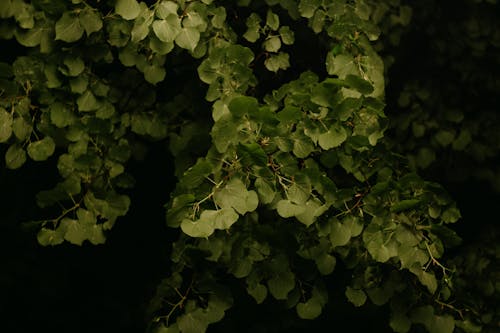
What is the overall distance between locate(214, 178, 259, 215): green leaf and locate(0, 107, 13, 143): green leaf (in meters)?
0.55

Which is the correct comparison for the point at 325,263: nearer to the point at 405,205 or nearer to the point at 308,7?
the point at 405,205

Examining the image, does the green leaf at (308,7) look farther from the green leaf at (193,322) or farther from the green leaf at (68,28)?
the green leaf at (193,322)

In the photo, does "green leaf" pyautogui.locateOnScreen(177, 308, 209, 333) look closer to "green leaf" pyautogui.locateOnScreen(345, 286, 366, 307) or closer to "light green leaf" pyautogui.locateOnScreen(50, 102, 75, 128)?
"green leaf" pyautogui.locateOnScreen(345, 286, 366, 307)

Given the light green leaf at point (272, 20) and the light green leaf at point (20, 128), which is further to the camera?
the light green leaf at point (272, 20)

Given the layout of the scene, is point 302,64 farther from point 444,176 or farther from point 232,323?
point 232,323

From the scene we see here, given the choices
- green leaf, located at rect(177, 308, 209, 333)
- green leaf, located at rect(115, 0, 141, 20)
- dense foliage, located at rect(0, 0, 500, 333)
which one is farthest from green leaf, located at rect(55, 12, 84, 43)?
green leaf, located at rect(177, 308, 209, 333)

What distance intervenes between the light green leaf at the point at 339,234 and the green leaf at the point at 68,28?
0.73 meters

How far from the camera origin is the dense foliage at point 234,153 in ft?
3.49

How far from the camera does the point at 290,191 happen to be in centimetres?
107

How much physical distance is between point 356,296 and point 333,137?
0.42 m

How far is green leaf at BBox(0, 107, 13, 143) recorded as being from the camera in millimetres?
1184

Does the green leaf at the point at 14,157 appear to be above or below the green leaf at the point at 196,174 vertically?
below

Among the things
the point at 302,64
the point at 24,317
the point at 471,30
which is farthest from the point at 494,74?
the point at 24,317

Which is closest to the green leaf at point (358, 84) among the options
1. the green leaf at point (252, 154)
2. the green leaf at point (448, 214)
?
the green leaf at point (252, 154)
